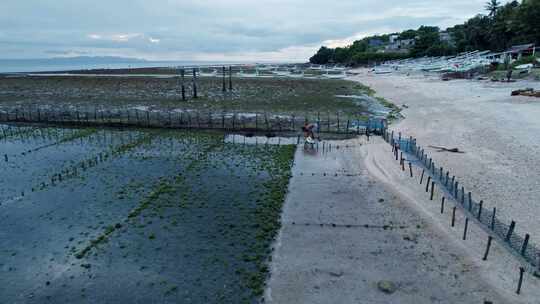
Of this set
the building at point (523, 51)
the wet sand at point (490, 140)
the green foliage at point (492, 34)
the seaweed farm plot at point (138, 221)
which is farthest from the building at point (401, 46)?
the seaweed farm plot at point (138, 221)

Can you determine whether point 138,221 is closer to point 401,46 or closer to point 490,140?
point 490,140

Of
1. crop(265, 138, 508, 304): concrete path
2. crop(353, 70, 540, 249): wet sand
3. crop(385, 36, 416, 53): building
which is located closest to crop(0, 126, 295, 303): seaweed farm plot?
crop(265, 138, 508, 304): concrete path

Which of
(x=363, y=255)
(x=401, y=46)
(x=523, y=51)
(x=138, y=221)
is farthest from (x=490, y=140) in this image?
(x=401, y=46)

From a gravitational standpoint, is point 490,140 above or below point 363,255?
above

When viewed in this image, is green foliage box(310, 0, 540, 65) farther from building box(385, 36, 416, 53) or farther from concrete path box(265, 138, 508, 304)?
concrete path box(265, 138, 508, 304)

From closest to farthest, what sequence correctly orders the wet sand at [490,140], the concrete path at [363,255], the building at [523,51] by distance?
1. the concrete path at [363,255]
2. the wet sand at [490,140]
3. the building at [523,51]

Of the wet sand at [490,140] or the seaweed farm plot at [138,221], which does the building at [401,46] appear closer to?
the wet sand at [490,140]

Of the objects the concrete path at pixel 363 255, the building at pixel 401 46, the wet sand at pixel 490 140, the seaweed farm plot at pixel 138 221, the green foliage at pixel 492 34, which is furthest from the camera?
the building at pixel 401 46
